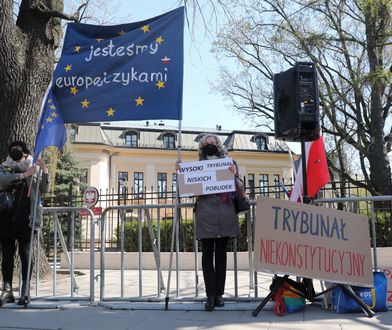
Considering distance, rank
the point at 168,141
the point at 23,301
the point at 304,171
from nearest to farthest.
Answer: the point at 304,171 < the point at 23,301 < the point at 168,141

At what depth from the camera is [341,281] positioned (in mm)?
5055

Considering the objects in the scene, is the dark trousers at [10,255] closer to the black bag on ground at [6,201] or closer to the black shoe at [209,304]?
the black bag on ground at [6,201]

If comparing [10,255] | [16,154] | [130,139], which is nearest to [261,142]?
[130,139]

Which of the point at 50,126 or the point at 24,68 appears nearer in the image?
the point at 50,126

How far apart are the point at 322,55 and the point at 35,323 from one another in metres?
19.1

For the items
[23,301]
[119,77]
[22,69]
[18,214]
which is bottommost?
[23,301]

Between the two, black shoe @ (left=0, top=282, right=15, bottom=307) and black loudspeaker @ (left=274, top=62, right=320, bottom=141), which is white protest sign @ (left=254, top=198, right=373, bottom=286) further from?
black shoe @ (left=0, top=282, right=15, bottom=307)

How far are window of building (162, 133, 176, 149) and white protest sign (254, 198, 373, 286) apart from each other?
159ft

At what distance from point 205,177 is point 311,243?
1429mm

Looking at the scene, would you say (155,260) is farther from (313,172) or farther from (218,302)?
(313,172)

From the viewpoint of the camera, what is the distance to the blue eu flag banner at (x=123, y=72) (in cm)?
621

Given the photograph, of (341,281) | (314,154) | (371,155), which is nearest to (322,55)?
(371,155)

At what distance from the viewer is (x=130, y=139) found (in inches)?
2106

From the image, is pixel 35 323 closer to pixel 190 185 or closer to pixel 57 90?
pixel 190 185
